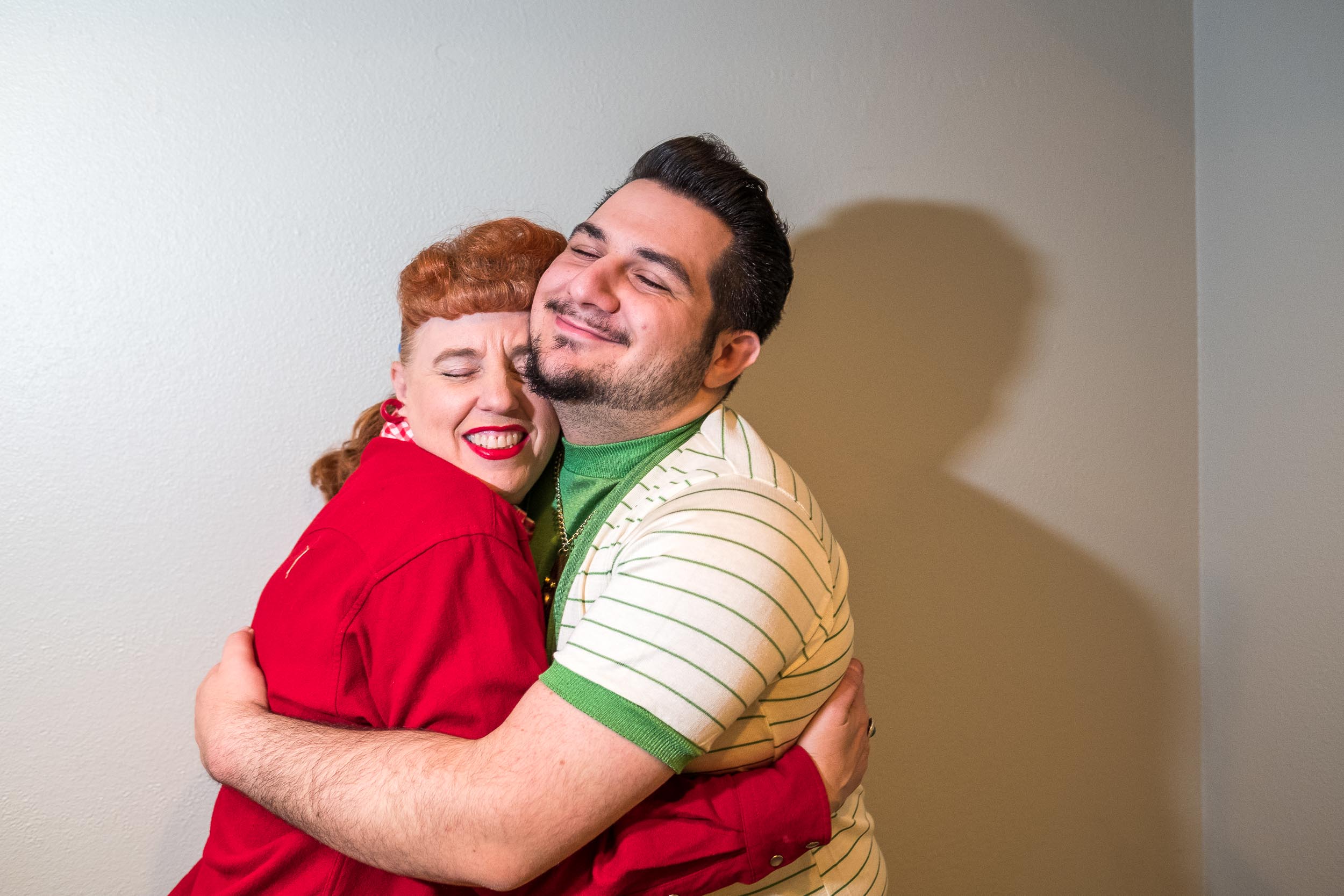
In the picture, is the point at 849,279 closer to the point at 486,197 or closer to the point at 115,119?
the point at 486,197

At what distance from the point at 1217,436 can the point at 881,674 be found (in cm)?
104

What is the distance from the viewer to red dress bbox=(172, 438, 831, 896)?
112cm

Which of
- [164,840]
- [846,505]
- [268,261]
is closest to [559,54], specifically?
[268,261]

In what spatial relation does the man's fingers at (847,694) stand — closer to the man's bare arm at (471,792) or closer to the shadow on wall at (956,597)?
the man's bare arm at (471,792)

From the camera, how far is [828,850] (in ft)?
4.40

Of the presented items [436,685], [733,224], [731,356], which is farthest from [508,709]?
[733,224]

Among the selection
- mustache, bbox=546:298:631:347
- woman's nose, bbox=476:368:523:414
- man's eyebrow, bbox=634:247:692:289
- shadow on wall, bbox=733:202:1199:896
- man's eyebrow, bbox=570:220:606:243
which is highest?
man's eyebrow, bbox=570:220:606:243

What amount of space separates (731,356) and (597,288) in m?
0.27

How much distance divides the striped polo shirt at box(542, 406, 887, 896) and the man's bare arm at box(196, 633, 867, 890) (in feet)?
0.15

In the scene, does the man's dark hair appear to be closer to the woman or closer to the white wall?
the woman

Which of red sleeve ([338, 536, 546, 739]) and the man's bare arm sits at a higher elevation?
red sleeve ([338, 536, 546, 739])

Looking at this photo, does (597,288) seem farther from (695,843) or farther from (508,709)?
(695,843)

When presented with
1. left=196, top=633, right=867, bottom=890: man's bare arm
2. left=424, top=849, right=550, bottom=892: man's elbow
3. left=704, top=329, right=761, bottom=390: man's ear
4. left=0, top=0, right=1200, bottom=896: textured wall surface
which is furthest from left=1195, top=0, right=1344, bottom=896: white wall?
left=424, top=849, right=550, bottom=892: man's elbow

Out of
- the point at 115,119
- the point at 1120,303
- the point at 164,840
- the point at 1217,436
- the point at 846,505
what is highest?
the point at 115,119
